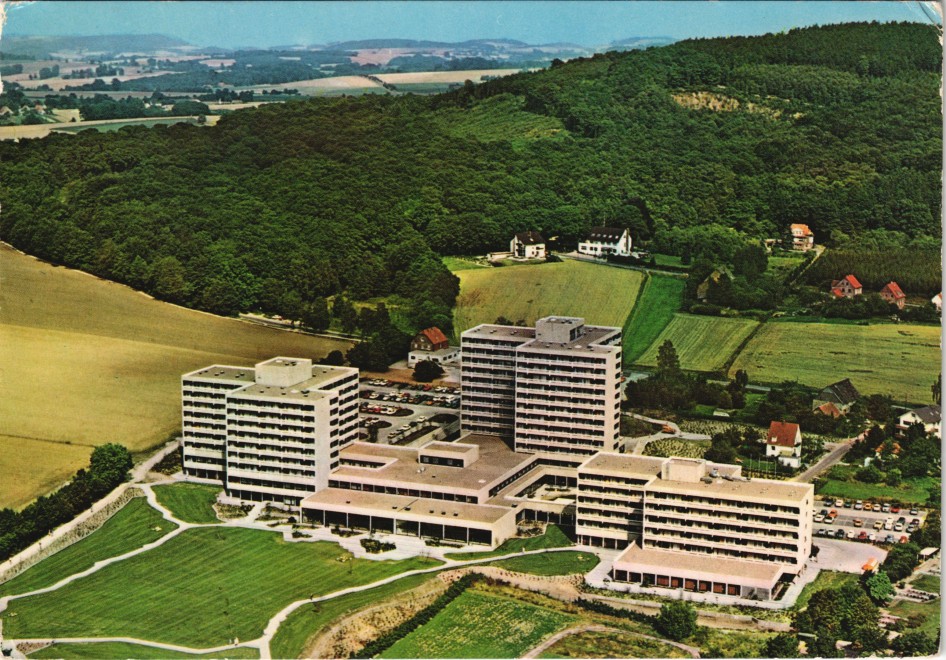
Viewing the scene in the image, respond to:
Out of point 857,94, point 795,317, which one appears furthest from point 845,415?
point 857,94

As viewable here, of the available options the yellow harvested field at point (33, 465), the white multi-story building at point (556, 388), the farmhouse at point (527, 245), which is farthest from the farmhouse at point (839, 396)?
the yellow harvested field at point (33, 465)

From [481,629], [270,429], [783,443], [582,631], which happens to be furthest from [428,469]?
[783,443]

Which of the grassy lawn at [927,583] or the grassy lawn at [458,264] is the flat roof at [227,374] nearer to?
the grassy lawn at [458,264]

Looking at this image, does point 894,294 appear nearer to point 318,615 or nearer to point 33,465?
point 318,615

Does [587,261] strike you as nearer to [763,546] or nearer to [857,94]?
[857,94]

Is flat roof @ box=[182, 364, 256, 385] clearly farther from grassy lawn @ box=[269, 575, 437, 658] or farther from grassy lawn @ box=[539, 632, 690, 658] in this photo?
grassy lawn @ box=[539, 632, 690, 658]
